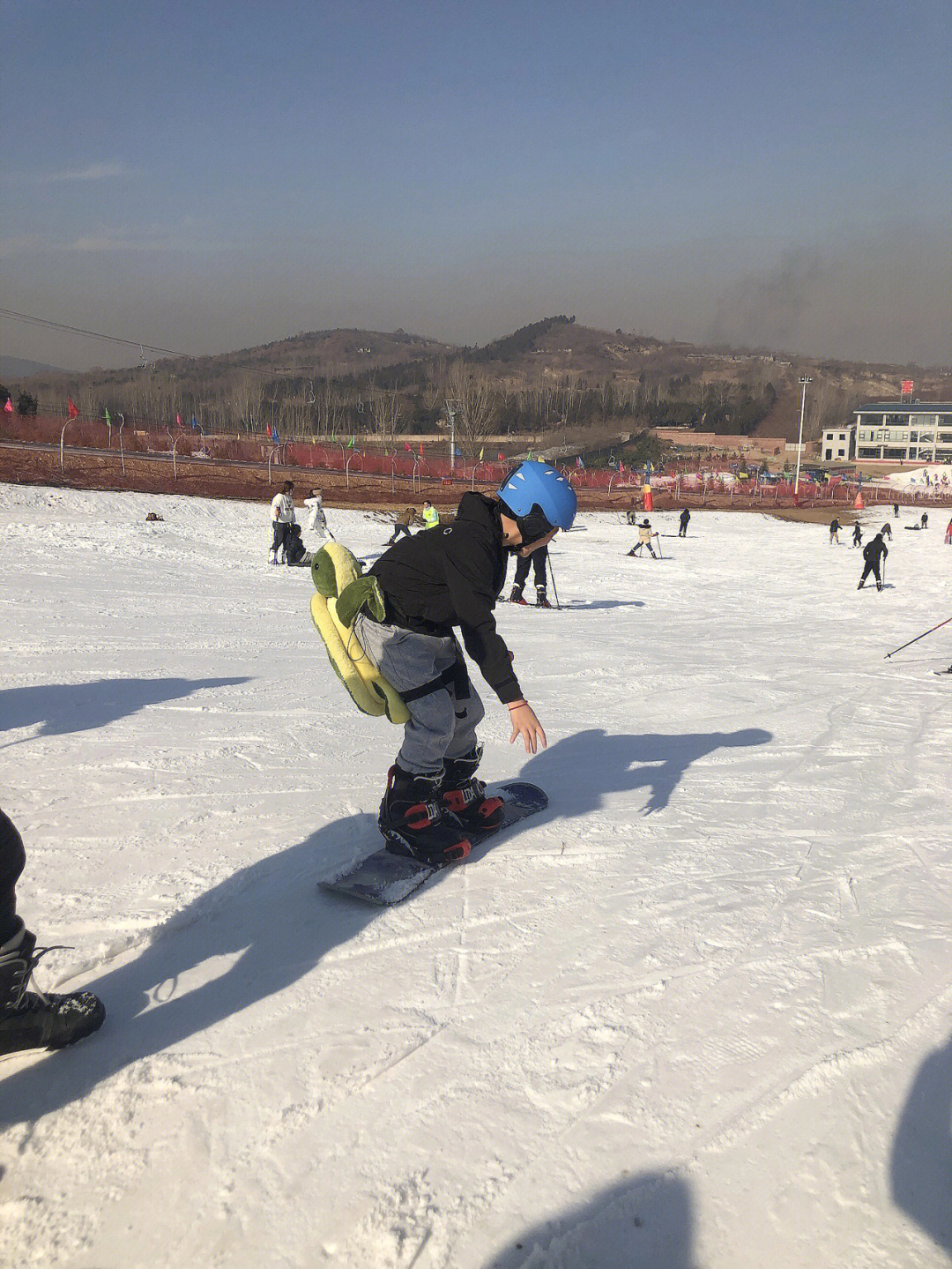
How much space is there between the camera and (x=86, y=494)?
22484mm

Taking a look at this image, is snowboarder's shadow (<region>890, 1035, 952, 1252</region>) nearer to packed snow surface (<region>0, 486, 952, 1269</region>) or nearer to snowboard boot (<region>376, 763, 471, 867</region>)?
packed snow surface (<region>0, 486, 952, 1269</region>)

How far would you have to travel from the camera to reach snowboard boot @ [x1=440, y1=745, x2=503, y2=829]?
11.8ft

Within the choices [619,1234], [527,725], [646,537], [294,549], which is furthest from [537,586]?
[619,1234]

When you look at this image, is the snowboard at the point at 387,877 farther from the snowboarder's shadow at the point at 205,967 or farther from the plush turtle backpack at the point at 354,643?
the plush turtle backpack at the point at 354,643

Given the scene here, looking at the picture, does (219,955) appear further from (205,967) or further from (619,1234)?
(619,1234)

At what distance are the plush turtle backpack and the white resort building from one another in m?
116

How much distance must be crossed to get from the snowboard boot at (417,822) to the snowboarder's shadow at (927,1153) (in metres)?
1.79

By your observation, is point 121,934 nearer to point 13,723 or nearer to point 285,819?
point 285,819

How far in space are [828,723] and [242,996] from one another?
486 centimetres

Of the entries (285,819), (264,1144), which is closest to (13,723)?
(285,819)

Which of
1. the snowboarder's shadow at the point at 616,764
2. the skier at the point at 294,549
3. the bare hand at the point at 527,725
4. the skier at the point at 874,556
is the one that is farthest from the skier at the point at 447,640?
the skier at the point at 874,556

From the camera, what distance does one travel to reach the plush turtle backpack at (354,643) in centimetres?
323

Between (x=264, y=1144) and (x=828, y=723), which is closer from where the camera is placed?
(x=264, y=1144)

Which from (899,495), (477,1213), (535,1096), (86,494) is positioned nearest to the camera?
(477,1213)
